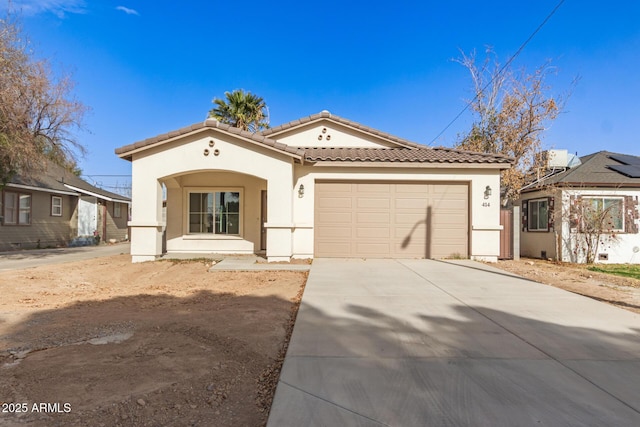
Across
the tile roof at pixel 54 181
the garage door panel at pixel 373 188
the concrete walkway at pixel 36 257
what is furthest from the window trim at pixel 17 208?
the garage door panel at pixel 373 188

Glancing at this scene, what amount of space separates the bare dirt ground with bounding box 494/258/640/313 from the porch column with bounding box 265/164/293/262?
602 centimetres

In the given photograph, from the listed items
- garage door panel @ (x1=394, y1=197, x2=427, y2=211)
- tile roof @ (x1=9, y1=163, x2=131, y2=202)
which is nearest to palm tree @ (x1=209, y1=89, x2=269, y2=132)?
tile roof @ (x1=9, y1=163, x2=131, y2=202)

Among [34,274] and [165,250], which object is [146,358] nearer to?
[34,274]

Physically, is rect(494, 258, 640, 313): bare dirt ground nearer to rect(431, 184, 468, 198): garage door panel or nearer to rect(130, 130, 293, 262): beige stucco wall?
rect(431, 184, 468, 198): garage door panel

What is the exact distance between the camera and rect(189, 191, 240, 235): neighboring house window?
1212cm

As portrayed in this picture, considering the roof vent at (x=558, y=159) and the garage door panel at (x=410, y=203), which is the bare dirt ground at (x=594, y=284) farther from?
the roof vent at (x=558, y=159)

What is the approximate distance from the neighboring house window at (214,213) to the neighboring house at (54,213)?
7.45 metres

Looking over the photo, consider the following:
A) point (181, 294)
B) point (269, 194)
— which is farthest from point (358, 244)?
point (181, 294)

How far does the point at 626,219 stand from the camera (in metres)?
13.0

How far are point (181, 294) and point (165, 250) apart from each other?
5.87m

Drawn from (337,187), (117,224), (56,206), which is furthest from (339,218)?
(117,224)

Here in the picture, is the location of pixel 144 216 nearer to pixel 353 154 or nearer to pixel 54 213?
pixel 353 154

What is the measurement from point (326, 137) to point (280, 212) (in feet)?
16.7

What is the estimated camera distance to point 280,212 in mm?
10148
